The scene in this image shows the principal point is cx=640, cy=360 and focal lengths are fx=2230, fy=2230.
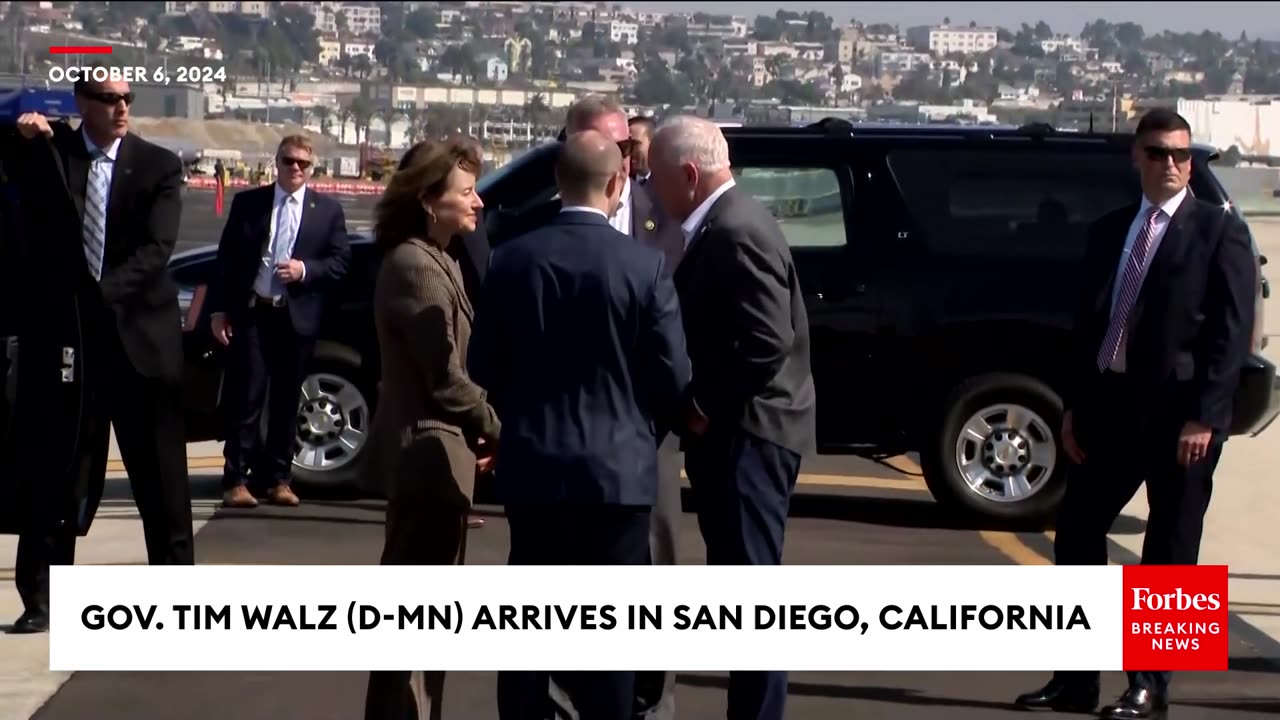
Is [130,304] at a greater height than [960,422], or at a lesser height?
greater

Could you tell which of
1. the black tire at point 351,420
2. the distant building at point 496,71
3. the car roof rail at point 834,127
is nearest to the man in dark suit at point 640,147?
the car roof rail at point 834,127

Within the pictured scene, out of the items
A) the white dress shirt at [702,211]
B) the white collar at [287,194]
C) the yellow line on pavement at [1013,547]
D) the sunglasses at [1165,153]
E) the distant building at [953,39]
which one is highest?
the sunglasses at [1165,153]

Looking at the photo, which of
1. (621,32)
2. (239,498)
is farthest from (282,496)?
(621,32)

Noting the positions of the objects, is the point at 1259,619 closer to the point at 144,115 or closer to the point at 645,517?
the point at 645,517

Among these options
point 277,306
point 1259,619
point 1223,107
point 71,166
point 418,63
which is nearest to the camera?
point 71,166

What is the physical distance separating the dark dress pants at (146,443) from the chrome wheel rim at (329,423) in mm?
3668

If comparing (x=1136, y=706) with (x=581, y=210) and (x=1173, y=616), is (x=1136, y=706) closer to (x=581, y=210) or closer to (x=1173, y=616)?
(x=1173, y=616)

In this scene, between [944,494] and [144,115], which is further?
[144,115]

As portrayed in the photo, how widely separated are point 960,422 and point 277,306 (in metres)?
3.49

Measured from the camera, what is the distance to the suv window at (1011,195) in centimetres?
1131

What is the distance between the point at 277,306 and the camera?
11.2 m

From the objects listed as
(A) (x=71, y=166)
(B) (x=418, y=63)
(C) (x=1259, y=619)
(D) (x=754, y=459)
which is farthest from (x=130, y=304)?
(B) (x=418, y=63)

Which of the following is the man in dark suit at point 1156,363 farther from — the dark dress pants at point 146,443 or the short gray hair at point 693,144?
the dark dress pants at point 146,443

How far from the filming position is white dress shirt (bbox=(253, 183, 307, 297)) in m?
11.2
